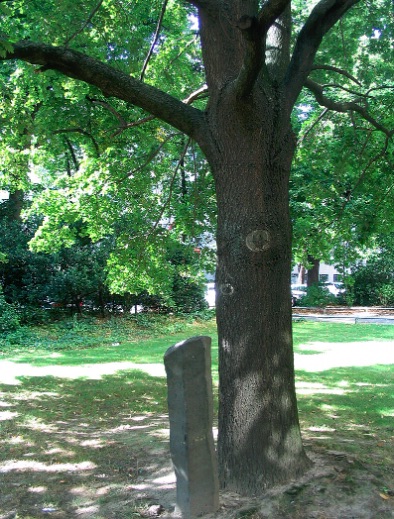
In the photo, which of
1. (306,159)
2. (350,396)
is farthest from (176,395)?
(306,159)

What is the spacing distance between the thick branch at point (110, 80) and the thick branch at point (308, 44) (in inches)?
38.1

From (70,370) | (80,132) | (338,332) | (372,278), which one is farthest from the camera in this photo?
(372,278)

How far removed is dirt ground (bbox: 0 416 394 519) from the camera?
4.32 metres

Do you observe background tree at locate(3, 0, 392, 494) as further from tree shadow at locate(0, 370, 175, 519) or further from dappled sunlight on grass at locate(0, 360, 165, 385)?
dappled sunlight on grass at locate(0, 360, 165, 385)

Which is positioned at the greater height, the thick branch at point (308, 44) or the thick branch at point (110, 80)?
the thick branch at point (308, 44)

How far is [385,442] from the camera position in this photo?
20.8 feet

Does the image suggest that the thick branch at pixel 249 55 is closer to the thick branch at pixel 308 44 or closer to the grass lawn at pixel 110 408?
the thick branch at pixel 308 44

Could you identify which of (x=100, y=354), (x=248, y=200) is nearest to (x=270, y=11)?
(x=248, y=200)

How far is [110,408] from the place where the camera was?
9.23m

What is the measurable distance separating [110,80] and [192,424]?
125 inches

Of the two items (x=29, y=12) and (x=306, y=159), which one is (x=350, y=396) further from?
(x=29, y=12)

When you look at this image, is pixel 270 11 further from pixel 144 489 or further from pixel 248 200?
pixel 144 489

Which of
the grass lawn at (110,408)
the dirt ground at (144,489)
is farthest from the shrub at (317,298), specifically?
the dirt ground at (144,489)

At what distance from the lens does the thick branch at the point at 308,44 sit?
210 inches
